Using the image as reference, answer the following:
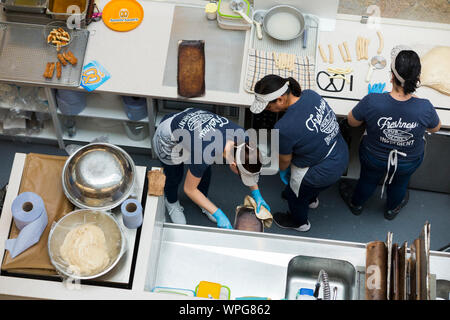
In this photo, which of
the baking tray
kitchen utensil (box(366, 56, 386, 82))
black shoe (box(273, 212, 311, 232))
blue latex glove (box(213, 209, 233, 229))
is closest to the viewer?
blue latex glove (box(213, 209, 233, 229))

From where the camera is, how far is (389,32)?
11.5ft

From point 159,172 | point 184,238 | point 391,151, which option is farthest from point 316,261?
point 391,151

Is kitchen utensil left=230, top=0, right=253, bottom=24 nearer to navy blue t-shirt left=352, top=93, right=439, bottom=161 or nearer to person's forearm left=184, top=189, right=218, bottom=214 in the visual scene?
navy blue t-shirt left=352, top=93, right=439, bottom=161

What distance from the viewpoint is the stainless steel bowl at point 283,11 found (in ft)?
11.2

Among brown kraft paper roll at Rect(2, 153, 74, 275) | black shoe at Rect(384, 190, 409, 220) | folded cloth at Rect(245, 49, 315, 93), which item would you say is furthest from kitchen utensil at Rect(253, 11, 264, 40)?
brown kraft paper roll at Rect(2, 153, 74, 275)

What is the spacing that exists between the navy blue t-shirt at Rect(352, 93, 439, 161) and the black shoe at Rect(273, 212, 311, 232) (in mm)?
779

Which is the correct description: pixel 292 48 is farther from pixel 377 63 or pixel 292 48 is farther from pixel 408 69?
pixel 408 69

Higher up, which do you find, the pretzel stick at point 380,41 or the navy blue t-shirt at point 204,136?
the pretzel stick at point 380,41

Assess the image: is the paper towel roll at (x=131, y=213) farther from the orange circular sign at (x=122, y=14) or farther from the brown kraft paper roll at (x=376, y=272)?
the orange circular sign at (x=122, y=14)

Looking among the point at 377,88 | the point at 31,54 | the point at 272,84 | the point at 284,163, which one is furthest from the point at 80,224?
the point at 377,88

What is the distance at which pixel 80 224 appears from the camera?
83.7 inches

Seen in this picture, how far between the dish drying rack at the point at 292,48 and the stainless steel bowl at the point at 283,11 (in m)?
0.04

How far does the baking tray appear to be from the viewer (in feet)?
10.7

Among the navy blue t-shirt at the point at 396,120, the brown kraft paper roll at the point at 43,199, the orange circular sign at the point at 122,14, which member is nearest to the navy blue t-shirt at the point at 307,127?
the navy blue t-shirt at the point at 396,120
